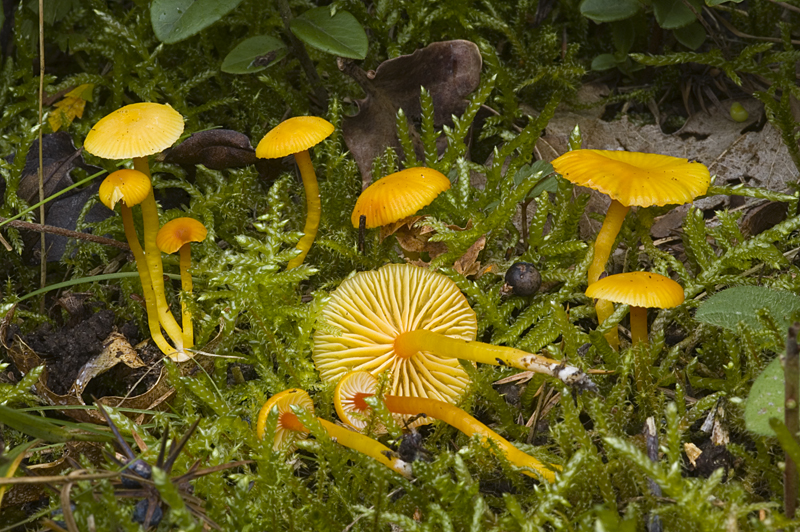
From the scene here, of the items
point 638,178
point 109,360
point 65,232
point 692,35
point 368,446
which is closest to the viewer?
point 368,446

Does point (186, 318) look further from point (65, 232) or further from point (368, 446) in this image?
point (368, 446)

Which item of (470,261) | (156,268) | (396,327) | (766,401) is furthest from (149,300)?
(766,401)

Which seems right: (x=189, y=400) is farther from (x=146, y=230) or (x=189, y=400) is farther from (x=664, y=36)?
(x=664, y=36)

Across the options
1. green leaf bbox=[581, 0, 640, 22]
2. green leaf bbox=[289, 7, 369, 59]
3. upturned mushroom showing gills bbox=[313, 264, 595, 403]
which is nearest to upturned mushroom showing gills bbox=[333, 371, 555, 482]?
upturned mushroom showing gills bbox=[313, 264, 595, 403]

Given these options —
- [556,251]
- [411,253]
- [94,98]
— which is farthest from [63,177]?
[556,251]

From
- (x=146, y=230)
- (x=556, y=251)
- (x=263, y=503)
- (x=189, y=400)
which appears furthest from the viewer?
(x=556, y=251)

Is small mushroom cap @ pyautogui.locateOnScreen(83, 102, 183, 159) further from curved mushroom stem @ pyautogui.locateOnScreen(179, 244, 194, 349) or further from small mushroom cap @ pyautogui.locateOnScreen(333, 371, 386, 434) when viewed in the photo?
small mushroom cap @ pyautogui.locateOnScreen(333, 371, 386, 434)
